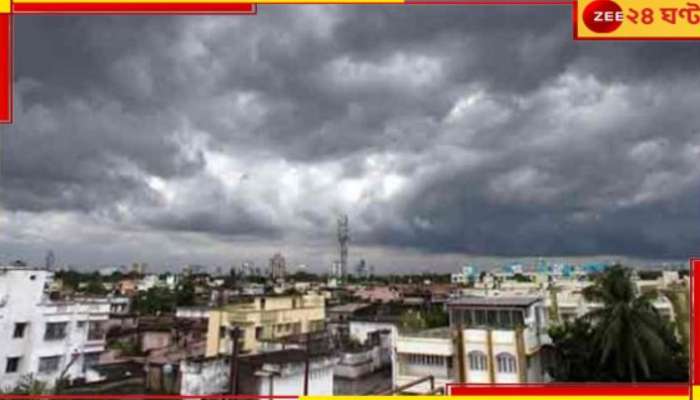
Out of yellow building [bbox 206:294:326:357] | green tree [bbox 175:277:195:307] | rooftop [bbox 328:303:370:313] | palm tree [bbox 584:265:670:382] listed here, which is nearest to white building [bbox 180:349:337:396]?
yellow building [bbox 206:294:326:357]

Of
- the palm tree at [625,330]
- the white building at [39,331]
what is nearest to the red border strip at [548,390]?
the palm tree at [625,330]

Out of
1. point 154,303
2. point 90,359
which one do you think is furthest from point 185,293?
point 90,359

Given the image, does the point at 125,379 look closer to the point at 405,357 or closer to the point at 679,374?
the point at 405,357

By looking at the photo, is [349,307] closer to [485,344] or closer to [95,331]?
[485,344]

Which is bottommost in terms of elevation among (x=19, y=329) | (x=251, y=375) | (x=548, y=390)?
(x=251, y=375)

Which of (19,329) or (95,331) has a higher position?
(19,329)

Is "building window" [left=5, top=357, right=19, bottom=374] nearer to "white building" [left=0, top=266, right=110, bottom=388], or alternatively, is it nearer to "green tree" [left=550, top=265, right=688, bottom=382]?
"white building" [left=0, top=266, right=110, bottom=388]
